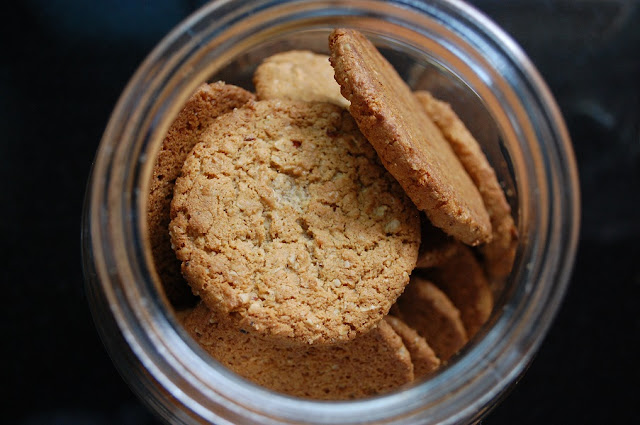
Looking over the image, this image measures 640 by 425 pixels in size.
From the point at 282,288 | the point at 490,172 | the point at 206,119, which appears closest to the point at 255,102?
the point at 206,119


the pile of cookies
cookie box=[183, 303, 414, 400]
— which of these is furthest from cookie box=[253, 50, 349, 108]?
cookie box=[183, 303, 414, 400]

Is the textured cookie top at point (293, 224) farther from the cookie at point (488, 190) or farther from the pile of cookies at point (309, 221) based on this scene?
the cookie at point (488, 190)

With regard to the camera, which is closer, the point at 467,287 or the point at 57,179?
the point at 467,287

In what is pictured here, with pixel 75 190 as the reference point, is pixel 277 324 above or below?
below

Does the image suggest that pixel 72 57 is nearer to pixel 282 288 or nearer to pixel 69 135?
pixel 69 135

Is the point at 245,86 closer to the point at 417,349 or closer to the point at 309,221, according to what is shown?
the point at 309,221

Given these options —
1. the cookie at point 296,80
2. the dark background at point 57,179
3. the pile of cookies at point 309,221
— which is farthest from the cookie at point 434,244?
the dark background at point 57,179

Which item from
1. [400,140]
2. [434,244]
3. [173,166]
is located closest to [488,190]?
[434,244]
